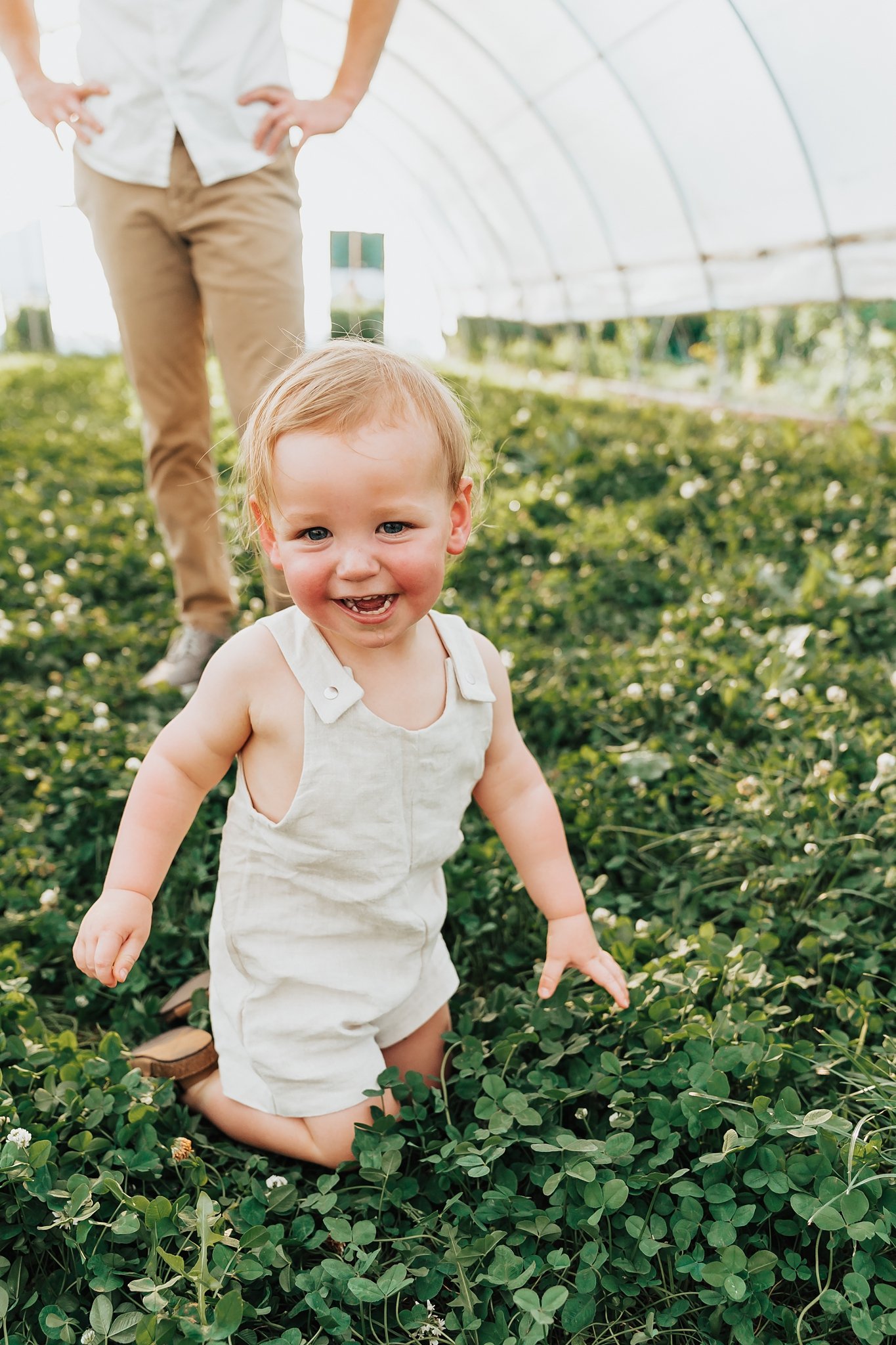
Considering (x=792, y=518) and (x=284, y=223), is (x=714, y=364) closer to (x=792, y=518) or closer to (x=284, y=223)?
(x=792, y=518)

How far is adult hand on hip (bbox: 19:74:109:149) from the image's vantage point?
8.96 feet

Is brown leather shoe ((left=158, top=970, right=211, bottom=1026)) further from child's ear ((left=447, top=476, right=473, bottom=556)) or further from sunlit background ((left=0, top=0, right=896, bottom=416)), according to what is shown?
sunlit background ((left=0, top=0, right=896, bottom=416))

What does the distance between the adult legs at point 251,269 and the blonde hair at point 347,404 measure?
1.06 m

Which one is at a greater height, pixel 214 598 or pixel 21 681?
pixel 214 598

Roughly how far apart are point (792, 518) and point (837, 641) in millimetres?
1388

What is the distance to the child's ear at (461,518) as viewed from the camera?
1.65m

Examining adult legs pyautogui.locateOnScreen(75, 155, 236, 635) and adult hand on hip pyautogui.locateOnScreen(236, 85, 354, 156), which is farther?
adult legs pyautogui.locateOnScreen(75, 155, 236, 635)

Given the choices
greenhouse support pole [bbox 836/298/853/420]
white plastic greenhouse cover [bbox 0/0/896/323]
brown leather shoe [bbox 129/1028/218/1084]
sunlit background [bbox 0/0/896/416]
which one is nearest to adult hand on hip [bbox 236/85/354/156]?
brown leather shoe [bbox 129/1028/218/1084]

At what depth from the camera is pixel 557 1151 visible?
157cm

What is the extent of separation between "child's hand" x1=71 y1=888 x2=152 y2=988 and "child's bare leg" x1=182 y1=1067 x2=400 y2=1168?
1.20 feet

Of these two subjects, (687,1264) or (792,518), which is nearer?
(687,1264)

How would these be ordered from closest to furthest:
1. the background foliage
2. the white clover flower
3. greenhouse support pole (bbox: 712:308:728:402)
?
the background foliage < the white clover flower < greenhouse support pole (bbox: 712:308:728:402)

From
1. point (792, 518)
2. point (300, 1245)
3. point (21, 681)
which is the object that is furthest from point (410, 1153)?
point (792, 518)

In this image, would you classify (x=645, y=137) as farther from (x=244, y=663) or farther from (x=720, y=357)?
(x=244, y=663)
